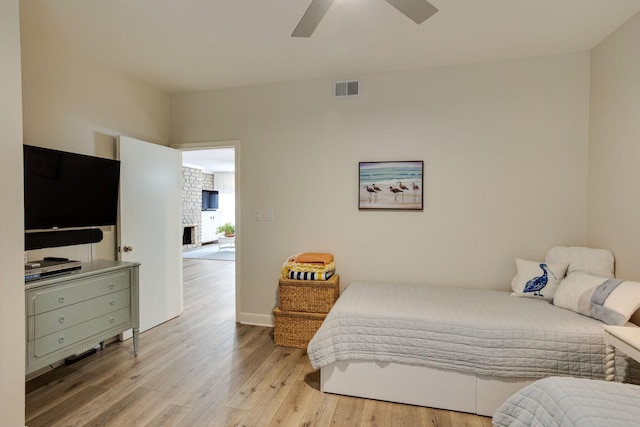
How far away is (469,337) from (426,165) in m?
1.62

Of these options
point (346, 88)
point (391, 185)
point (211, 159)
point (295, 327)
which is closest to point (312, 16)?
point (346, 88)

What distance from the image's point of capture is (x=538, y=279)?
2547 mm

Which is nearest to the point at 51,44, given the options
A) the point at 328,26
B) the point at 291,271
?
the point at 328,26

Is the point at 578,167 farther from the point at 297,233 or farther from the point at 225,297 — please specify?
the point at 225,297

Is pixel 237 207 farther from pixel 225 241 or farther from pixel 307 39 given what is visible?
pixel 225 241

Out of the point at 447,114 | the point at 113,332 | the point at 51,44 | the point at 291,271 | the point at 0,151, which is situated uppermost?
the point at 51,44

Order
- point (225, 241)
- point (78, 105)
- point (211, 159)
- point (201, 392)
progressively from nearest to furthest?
point (201, 392) < point (78, 105) < point (211, 159) < point (225, 241)

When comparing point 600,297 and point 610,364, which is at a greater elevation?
point 600,297

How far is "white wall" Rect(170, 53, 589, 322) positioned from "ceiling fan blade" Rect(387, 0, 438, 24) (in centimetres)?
131

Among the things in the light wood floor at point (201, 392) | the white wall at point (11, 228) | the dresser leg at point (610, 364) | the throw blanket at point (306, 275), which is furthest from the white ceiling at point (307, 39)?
the light wood floor at point (201, 392)

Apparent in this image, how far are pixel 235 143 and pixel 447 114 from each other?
222 centimetres

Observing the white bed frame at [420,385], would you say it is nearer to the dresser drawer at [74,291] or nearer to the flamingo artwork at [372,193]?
the flamingo artwork at [372,193]

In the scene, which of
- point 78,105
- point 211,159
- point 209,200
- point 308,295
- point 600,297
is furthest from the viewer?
point 209,200

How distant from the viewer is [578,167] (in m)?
2.74
